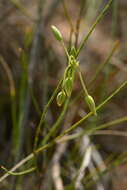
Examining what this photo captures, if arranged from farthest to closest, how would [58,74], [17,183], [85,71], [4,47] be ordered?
[85,71]
[58,74]
[4,47]
[17,183]

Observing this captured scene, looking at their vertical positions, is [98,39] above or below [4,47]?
below

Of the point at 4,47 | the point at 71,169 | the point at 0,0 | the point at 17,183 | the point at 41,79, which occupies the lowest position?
the point at 71,169

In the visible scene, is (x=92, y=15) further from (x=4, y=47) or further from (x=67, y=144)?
(x=67, y=144)

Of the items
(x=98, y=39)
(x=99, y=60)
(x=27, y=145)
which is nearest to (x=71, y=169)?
(x=27, y=145)

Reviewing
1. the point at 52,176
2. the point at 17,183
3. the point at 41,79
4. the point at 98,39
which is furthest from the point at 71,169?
the point at 98,39

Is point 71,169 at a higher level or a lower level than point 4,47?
lower

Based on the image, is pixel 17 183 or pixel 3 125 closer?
pixel 17 183

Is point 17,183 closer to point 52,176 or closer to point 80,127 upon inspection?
point 52,176

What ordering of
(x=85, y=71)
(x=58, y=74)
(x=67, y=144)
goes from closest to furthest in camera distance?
(x=67, y=144)
(x=58, y=74)
(x=85, y=71)

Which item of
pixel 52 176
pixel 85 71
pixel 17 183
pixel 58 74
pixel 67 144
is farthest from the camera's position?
pixel 85 71
